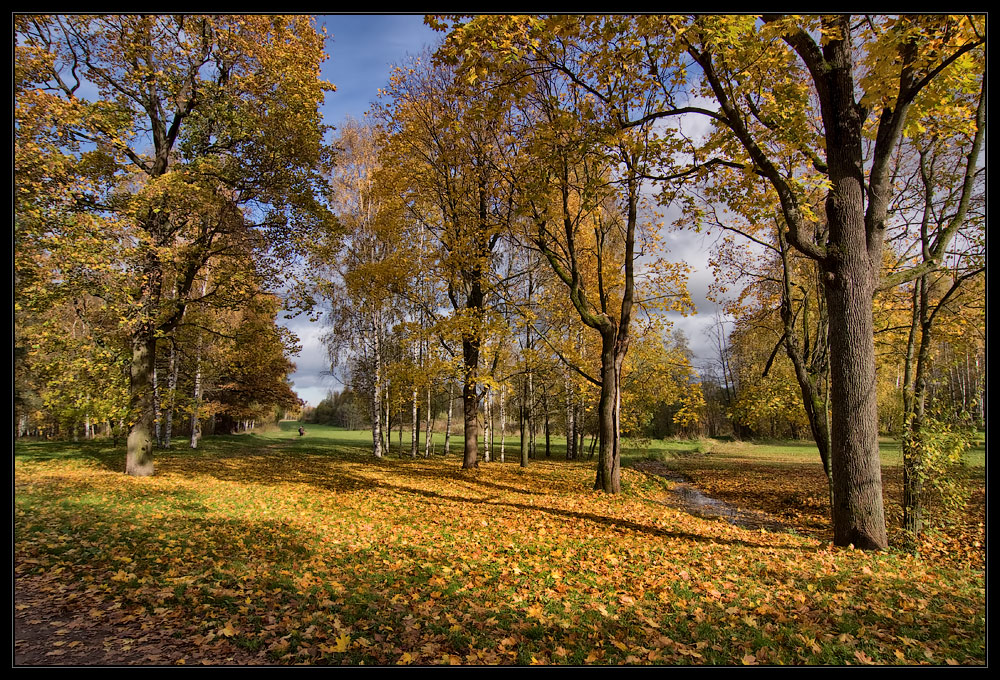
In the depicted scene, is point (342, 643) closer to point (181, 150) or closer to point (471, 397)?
point (181, 150)

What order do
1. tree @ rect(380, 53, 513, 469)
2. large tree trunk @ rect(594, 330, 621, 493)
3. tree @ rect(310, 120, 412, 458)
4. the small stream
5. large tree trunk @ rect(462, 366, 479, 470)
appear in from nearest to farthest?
the small stream → large tree trunk @ rect(594, 330, 621, 493) → tree @ rect(380, 53, 513, 469) → large tree trunk @ rect(462, 366, 479, 470) → tree @ rect(310, 120, 412, 458)

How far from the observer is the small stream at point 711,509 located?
30.8ft

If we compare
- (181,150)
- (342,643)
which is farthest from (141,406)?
(342,643)

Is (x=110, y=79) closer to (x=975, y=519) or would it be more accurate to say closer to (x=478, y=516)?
(x=478, y=516)

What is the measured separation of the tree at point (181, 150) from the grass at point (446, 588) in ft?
9.61

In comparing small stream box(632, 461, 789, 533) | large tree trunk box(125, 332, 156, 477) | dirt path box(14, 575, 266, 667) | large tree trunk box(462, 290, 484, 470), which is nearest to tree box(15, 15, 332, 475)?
large tree trunk box(125, 332, 156, 477)

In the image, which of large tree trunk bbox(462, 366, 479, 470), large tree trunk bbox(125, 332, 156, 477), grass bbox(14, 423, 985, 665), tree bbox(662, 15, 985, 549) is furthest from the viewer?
large tree trunk bbox(462, 366, 479, 470)

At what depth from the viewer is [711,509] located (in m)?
11.2

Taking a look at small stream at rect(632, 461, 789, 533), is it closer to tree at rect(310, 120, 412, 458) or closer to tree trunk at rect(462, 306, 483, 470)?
tree trunk at rect(462, 306, 483, 470)

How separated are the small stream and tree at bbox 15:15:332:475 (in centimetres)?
1147

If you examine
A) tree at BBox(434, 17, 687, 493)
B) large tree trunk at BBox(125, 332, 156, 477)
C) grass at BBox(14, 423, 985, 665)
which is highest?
tree at BBox(434, 17, 687, 493)

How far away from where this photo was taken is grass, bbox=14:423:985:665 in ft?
10.5

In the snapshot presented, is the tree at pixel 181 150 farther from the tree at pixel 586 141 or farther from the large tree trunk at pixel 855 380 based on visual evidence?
the large tree trunk at pixel 855 380

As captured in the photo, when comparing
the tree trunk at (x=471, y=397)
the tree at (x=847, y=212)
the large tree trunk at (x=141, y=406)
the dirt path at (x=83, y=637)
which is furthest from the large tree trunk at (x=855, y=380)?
the large tree trunk at (x=141, y=406)
